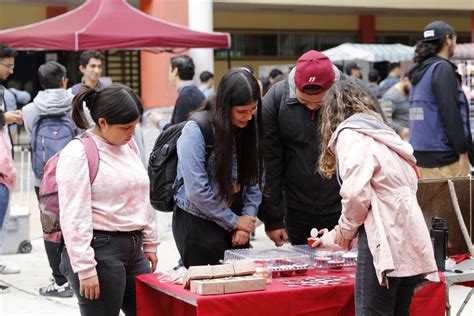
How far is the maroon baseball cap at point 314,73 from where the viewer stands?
4.72m

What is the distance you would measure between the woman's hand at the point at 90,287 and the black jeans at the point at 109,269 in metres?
0.07

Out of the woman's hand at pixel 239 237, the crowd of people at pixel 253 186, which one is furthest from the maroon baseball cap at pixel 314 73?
the woman's hand at pixel 239 237

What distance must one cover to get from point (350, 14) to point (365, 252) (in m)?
22.1

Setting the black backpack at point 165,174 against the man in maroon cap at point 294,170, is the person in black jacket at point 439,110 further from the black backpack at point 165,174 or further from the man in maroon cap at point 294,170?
the black backpack at point 165,174

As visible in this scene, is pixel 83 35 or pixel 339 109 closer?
pixel 339 109

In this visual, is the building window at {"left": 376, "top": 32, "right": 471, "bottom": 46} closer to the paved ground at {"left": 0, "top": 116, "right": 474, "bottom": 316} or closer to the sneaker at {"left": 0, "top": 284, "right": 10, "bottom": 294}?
the paved ground at {"left": 0, "top": 116, "right": 474, "bottom": 316}

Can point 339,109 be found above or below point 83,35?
below

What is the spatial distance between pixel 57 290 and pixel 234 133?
10.5 feet

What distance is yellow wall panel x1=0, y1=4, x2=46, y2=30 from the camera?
2197 centimetres

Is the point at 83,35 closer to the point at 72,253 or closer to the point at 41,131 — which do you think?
the point at 41,131

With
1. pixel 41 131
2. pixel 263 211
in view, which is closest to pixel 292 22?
pixel 41 131

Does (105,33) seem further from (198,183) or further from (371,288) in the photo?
(371,288)

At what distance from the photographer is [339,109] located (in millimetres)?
4121

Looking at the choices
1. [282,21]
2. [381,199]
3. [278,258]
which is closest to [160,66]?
[282,21]
